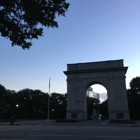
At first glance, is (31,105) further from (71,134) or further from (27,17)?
(27,17)

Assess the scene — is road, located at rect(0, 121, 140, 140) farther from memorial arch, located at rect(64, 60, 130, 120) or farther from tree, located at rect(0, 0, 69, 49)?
memorial arch, located at rect(64, 60, 130, 120)

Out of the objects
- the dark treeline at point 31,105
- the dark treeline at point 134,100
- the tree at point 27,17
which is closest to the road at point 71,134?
the tree at point 27,17

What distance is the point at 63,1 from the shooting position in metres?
11.7

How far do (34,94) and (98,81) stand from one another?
4464 cm

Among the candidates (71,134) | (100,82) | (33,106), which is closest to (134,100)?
(100,82)

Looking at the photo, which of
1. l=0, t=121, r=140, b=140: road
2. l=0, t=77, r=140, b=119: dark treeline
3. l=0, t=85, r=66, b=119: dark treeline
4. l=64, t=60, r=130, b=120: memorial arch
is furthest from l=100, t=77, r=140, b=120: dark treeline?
l=0, t=121, r=140, b=140: road

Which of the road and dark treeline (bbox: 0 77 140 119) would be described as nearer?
the road

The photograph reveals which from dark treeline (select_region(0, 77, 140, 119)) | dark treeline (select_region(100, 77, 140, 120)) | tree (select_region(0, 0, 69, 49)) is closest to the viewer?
tree (select_region(0, 0, 69, 49))

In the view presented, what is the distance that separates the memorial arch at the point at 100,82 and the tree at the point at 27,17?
29.5m

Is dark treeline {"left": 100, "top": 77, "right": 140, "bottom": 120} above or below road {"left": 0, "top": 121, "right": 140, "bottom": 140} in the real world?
above

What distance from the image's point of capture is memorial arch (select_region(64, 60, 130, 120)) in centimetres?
4025

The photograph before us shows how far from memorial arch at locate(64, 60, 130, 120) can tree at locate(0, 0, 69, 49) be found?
96.9 feet

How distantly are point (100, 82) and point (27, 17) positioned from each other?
3411 centimetres

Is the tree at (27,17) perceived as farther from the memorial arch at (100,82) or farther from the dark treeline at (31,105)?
the dark treeline at (31,105)
